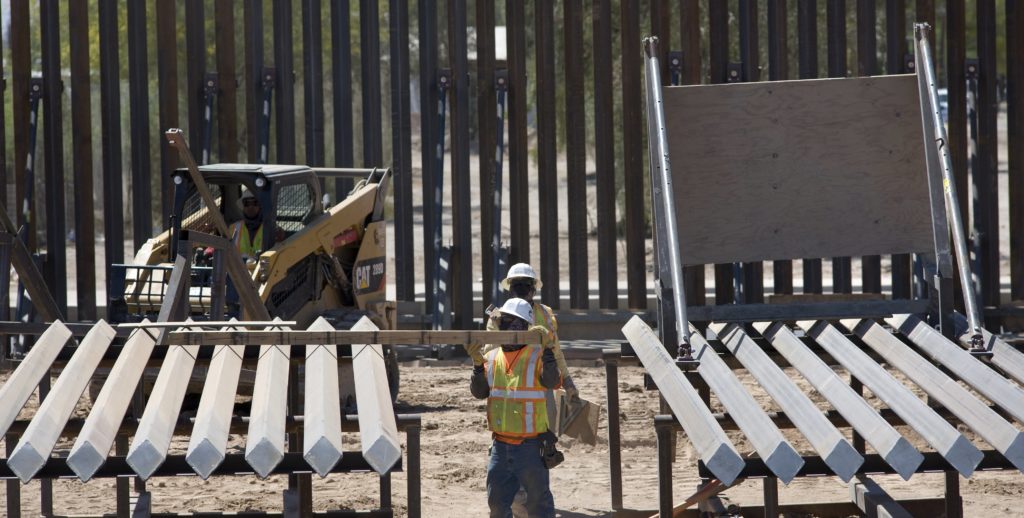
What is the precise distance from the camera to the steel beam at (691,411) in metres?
4.42

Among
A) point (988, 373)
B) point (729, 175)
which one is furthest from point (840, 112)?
point (988, 373)

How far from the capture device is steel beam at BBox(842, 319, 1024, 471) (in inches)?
173

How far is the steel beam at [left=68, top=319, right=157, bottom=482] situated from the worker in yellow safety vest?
4936 millimetres

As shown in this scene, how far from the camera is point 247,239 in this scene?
11.5m

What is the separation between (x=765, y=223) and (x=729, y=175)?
12.8 inches

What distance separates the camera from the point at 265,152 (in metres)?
15.0

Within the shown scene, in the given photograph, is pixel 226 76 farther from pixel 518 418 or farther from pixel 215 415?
pixel 215 415

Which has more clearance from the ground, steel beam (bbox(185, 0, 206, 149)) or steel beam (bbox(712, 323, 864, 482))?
steel beam (bbox(185, 0, 206, 149))

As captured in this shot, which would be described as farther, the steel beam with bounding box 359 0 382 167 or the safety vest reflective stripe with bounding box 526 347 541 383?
the steel beam with bounding box 359 0 382 167

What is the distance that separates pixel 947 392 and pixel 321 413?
2330 millimetres

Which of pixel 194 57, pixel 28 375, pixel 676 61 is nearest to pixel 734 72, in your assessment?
pixel 676 61

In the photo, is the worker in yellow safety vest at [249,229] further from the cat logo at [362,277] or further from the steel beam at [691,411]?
the steel beam at [691,411]

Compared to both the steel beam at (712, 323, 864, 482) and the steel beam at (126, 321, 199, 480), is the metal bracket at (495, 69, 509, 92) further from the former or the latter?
the steel beam at (126, 321, 199, 480)

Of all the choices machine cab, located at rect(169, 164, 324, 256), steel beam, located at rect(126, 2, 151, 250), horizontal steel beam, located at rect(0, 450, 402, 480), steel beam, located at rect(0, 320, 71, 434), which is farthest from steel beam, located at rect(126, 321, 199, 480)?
steel beam, located at rect(126, 2, 151, 250)
